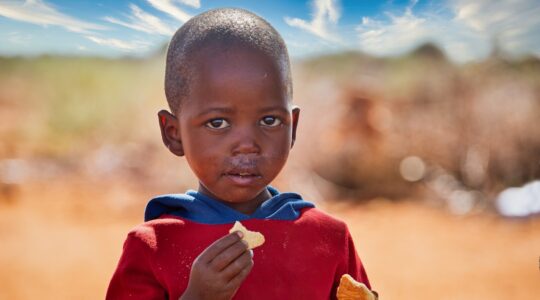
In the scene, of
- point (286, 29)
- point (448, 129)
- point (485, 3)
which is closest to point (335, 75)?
point (448, 129)

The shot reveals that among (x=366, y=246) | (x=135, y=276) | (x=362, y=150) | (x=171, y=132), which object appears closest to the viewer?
(x=135, y=276)

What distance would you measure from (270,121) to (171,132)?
37 centimetres

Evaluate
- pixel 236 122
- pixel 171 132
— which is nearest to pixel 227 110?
pixel 236 122

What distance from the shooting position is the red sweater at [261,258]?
1.83m

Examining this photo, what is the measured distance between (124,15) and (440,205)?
6747 millimetres

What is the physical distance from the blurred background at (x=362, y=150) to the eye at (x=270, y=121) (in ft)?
3.85

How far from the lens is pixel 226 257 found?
1641mm

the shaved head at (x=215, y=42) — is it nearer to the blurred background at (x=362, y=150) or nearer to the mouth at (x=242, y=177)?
the mouth at (x=242, y=177)

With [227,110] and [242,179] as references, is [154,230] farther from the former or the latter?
[227,110]

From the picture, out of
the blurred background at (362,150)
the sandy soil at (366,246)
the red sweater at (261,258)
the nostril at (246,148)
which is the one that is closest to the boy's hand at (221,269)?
the red sweater at (261,258)

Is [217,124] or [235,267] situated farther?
[217,124]

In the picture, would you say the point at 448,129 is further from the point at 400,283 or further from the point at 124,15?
the point at 124,15

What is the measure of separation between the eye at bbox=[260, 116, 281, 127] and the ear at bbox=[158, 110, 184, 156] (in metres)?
0.31

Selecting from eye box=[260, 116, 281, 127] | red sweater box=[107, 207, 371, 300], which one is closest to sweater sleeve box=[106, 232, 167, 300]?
red sweater box=[107, 207, 371, 300]
